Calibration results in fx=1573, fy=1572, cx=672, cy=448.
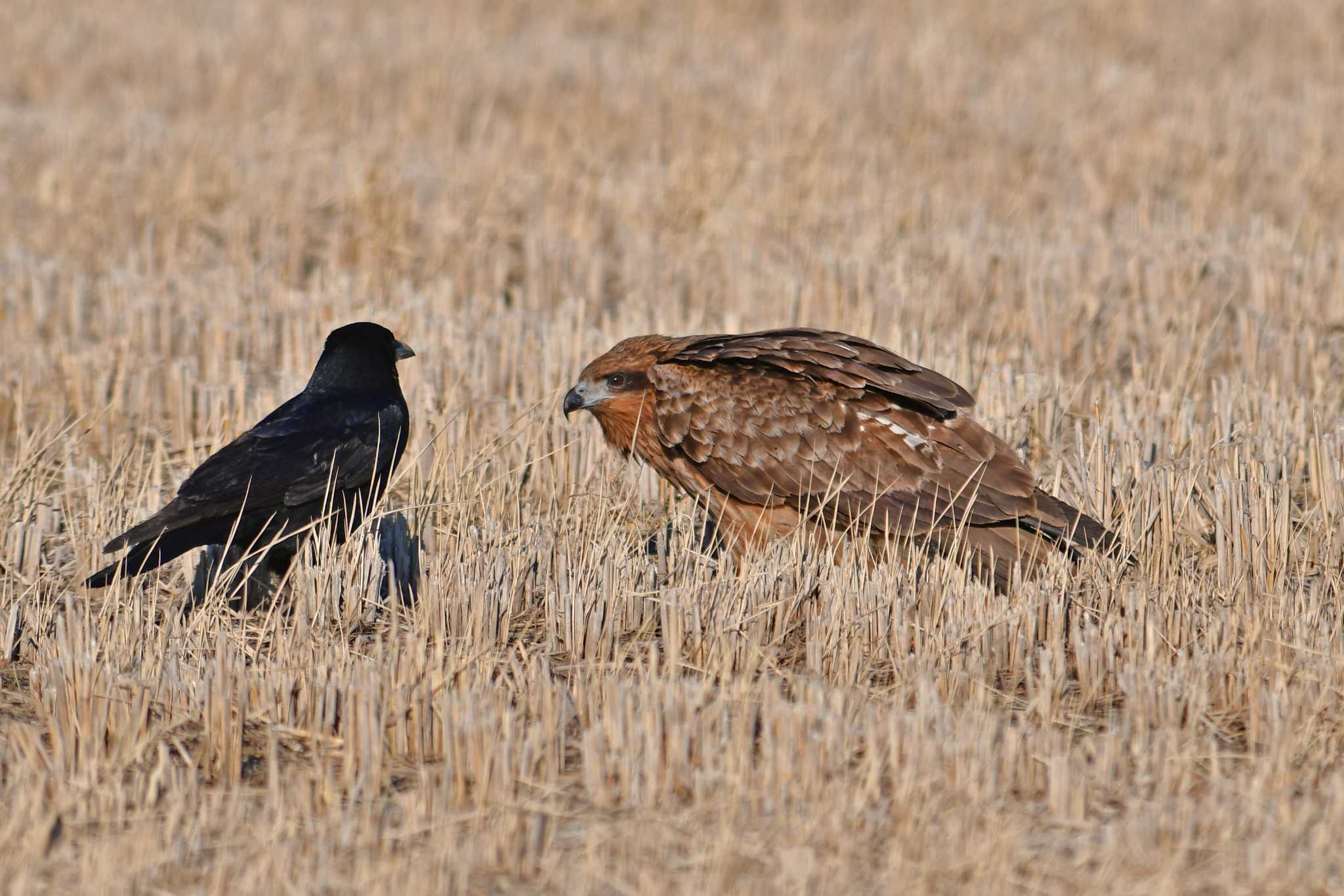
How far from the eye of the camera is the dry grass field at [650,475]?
396 cm

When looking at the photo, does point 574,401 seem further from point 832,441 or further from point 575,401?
point 832,441

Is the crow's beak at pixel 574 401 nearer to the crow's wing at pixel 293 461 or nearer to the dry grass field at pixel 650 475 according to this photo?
the dry grass field at pixel 650 475

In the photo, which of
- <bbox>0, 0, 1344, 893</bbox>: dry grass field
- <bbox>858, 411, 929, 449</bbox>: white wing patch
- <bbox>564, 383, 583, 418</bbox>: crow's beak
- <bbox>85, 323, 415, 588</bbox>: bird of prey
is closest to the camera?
<bbox>0, 0, 1344, 893</bbox>: dry grass field

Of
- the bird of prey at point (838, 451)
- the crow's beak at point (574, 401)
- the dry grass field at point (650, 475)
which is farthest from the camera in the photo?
the crow's beak at point (574, 401)

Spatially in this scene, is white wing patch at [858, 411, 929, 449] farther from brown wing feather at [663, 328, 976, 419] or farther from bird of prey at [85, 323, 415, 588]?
bird of prey at [85, 323, 415, 588]

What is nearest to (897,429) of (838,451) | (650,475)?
(838,451)

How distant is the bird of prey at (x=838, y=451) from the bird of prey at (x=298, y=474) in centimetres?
106

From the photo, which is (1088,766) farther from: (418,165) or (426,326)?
(418,165)

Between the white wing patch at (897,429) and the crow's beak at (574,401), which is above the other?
the crow's beak at (574,401)

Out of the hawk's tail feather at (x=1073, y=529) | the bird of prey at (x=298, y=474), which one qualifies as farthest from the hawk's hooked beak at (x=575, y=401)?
the hawk's tail feather at (x=1073, y=529)

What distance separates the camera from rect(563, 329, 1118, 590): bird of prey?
5.82 meters

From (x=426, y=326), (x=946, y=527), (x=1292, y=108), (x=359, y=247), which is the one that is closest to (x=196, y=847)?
(x=946, y=527)

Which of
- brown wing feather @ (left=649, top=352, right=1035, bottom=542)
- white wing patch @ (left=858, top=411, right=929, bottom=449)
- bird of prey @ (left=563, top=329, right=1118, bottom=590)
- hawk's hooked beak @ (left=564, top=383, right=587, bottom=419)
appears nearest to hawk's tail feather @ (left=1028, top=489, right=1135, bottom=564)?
bird of prey @ (left=563, top=329, right=1118, bottom=590)

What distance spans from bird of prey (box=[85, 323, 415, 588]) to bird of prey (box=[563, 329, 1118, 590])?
3.47ft
